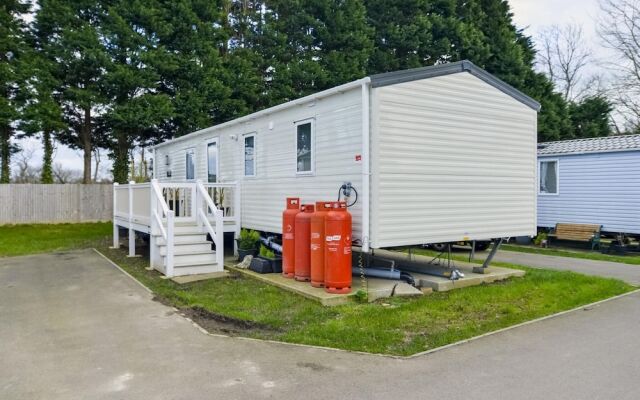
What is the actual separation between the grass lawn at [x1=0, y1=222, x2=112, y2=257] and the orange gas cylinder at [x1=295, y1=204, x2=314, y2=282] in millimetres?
9413

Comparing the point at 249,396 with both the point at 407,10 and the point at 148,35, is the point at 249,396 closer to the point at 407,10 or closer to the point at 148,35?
the point at 148,35

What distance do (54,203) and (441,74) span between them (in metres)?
18.4

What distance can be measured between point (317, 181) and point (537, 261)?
646 centimetres

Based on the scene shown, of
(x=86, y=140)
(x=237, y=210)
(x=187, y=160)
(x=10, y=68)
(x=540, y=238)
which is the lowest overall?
(x=540, y=238)

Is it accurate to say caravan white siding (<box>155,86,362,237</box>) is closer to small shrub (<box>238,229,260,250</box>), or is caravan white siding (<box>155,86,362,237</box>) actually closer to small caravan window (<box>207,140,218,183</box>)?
small caravan window (<box>207,140,218,183</box>)

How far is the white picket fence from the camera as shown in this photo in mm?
19516

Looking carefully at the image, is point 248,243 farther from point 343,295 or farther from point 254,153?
point 343,295

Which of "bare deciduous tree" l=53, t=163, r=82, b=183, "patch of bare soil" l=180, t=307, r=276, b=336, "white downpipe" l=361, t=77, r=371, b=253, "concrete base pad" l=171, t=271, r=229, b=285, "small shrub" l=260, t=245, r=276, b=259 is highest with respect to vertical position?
"bare deciduous tree" l=53, t=163, r=82, b=183

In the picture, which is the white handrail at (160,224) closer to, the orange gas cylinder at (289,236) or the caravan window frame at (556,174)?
the orange gas cylinder at (289,236)

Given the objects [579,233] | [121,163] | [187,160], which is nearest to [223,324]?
[187,160]

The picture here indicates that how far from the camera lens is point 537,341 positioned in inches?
206

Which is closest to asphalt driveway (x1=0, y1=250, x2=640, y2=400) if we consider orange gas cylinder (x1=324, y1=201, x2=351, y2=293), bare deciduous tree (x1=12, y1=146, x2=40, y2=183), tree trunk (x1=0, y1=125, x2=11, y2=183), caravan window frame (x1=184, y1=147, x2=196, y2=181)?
orange gas cylinder (x1=324, y1=201, x2=351, y2=293)

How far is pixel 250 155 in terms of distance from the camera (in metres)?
10.8

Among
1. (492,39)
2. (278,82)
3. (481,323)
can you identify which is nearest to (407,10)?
(492,39)
